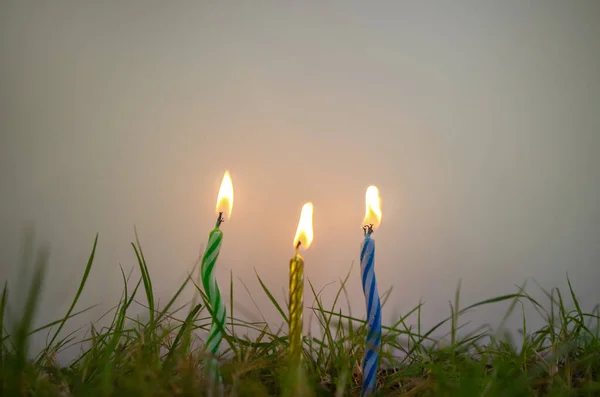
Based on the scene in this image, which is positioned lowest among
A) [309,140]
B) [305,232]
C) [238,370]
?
[238,370]

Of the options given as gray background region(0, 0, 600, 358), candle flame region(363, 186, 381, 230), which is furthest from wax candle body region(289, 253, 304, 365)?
gray background region(0, 0, 600, 358)

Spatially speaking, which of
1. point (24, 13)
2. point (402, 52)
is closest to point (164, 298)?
point (24, 13)

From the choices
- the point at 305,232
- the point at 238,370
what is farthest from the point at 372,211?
the point at 238,370

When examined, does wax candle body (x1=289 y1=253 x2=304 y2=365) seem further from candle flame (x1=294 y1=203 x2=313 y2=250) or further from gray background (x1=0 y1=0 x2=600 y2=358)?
gray background (x1=0 y1=0 x2=600 y2=358)

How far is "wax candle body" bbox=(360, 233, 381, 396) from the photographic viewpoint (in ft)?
1.53

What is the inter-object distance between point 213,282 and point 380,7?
0.66 metres

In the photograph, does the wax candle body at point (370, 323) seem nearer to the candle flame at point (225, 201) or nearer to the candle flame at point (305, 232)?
the candle flame at point (305, 232)

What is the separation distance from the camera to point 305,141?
77 cm

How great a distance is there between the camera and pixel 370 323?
472 millimetres

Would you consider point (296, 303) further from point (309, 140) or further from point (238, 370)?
point (309, 140)

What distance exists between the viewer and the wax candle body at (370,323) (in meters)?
0.47

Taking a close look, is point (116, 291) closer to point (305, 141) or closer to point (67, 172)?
point (67, 172)

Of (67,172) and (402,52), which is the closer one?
(67,172)

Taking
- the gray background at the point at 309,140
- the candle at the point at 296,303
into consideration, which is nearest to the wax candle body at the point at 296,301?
the candle at the point at 296,303
